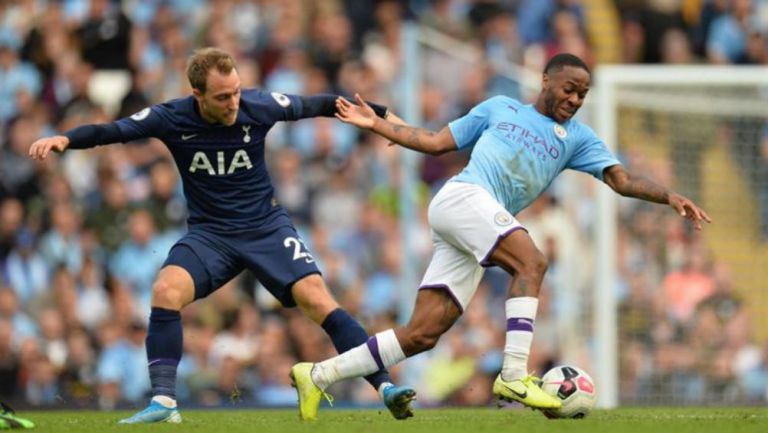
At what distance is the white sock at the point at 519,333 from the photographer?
9914 mm

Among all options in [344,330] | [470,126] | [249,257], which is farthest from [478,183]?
[249,257]

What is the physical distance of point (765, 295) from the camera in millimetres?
16047

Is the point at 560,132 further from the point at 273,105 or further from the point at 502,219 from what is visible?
the point at 273,105

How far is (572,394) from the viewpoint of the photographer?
33.5 ft

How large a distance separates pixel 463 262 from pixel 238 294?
611 cm

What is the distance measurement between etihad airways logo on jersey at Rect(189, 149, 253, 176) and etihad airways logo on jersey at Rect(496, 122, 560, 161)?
152 cm

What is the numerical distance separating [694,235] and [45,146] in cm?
785

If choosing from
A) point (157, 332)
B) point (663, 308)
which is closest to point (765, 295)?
point (663, 308)

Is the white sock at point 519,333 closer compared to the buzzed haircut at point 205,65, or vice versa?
the white sock at point 519,333

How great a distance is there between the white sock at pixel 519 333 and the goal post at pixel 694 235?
5.76 metres

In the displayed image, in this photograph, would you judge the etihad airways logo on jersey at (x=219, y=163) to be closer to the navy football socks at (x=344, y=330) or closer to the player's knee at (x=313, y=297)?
the player's knee at (x=313, y=297)

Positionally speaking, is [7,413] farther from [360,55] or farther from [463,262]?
[360,55]

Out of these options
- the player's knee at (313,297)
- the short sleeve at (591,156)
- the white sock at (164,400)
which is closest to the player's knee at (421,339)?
the player's knee at (313,297)

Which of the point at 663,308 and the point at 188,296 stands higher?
the point at 188,296
